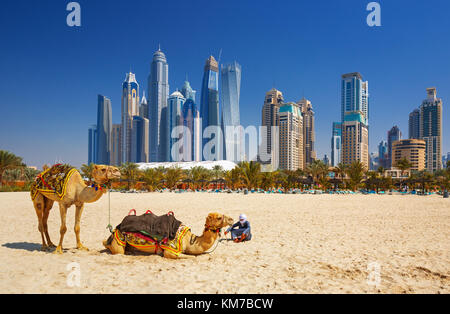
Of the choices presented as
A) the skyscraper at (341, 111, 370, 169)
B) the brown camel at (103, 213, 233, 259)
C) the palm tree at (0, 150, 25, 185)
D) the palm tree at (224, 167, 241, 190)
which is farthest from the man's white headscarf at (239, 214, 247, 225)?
the skyscraper at (341, 111, 370, 169)

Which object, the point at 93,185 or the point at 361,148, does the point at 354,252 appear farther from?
the point at 361,148

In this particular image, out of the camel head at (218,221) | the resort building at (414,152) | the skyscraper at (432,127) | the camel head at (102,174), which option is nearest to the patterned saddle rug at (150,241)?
the camel head at (218,221)

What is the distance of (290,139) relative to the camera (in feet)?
479

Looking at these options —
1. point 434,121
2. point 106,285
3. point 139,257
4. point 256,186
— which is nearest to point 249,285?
point 106,285

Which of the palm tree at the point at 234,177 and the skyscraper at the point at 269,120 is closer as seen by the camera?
the palm tree at the point at 234,177

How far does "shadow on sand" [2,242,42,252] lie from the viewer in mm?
6676

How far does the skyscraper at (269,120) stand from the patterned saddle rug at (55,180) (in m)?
144

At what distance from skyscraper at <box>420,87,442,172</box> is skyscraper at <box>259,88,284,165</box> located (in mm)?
96214

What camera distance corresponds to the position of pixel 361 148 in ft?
498

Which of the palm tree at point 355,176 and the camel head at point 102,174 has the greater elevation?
the camel head at point 102,174

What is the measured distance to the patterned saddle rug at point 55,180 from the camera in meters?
6.05

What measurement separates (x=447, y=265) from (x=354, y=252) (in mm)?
1772

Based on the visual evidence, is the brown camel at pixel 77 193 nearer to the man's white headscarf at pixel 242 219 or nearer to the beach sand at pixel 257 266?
the beach sand at pixel 257 266

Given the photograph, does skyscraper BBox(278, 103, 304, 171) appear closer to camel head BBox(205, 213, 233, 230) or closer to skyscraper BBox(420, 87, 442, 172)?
skyscraper BBox(420, 87, 442, 172)
